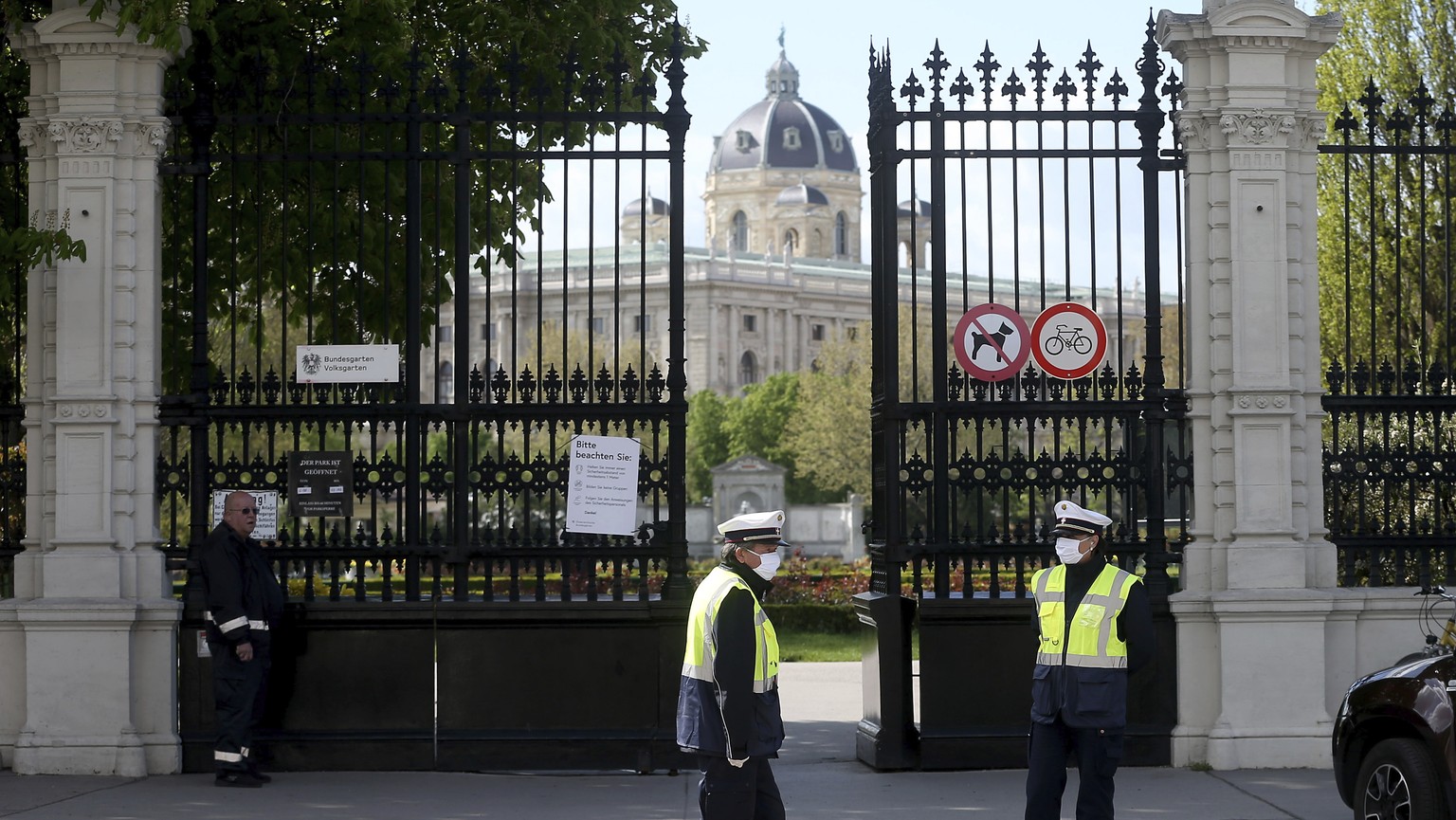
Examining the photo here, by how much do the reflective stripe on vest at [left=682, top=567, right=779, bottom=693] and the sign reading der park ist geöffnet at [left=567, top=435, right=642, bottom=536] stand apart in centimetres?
355

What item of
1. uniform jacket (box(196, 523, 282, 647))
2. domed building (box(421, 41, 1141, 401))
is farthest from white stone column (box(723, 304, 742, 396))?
uniform jacket (box(196, 523, 282, 647))

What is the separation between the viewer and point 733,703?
21.9 ft

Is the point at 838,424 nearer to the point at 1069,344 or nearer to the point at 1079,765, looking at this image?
the point at 1069,344

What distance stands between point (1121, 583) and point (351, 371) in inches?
190

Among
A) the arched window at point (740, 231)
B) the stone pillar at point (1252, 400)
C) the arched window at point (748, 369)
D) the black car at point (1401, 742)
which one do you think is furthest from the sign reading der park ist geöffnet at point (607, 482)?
the arched window at point (740, 231)

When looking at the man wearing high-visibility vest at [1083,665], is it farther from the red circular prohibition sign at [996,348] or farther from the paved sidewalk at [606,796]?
the red circular prohibition sign at [996,348]

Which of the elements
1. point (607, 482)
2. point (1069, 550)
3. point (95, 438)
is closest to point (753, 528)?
point (1069, 550)

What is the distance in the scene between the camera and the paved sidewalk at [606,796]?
362 inches

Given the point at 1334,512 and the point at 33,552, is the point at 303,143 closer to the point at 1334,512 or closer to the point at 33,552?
the point at 33,552

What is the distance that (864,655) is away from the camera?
11172mm

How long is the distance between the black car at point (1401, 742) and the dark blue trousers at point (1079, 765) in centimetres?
110

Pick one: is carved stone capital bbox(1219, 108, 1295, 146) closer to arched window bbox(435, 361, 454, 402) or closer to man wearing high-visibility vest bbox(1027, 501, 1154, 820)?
man wearing high-visibility vest bbox(1027, 501, 1154, 820)

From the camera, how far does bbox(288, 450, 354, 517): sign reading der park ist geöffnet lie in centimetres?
1050

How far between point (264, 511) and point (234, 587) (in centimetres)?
67
